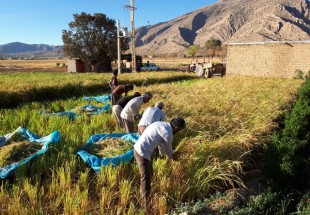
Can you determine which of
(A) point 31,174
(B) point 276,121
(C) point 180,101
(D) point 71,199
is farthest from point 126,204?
(C) point 180,101

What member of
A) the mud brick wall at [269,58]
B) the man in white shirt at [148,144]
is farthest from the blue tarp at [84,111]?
the mud brick wall at [269,58]

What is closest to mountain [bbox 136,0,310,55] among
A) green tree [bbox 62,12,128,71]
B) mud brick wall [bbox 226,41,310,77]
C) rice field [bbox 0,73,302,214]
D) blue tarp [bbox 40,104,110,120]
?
green tree [bbox 62,12,128,71]

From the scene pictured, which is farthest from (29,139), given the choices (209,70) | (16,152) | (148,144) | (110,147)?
(209,70)

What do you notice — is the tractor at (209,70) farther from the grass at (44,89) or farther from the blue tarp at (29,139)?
the blue tarp at (29,139)

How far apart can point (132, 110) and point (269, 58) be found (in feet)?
59.6

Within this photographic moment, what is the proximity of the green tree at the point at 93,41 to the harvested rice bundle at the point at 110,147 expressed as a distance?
28845 mm

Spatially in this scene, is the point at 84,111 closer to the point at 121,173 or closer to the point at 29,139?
the point at 29,139

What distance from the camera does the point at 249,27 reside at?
13975 centimetres

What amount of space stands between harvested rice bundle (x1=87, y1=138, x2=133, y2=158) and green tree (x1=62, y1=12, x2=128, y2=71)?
28845 mm

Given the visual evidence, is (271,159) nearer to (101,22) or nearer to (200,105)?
(200,105)

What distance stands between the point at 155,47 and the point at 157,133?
6532 inches

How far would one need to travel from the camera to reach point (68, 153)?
5.05 metres

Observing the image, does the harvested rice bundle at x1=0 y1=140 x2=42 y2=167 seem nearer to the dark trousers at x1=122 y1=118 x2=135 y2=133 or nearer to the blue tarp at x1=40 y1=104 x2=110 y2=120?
the dark trousers at x1=122 y1=118 x2=135 y2=133

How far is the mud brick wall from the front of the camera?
67.4 ft
